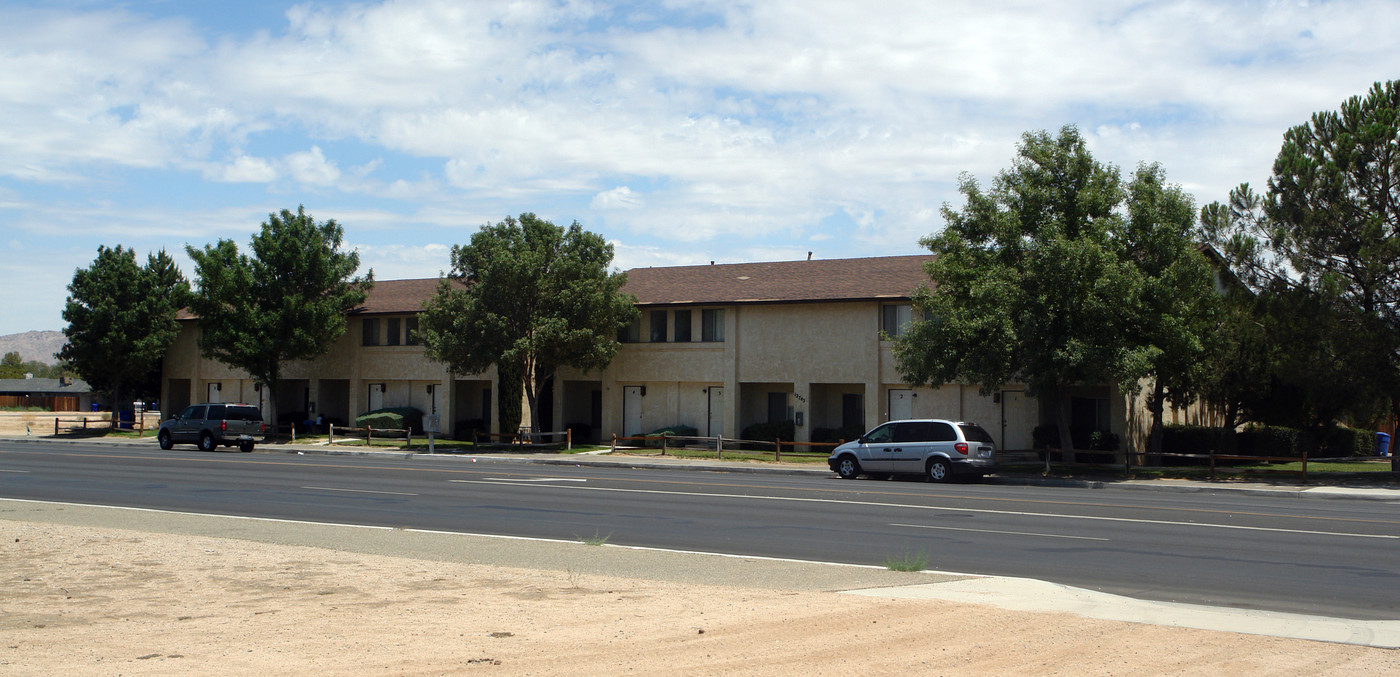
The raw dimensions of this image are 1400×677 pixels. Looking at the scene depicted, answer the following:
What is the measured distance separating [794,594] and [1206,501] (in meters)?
15.7

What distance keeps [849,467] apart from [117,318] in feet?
126

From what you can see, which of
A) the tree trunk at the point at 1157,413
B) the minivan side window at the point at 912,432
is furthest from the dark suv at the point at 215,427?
the tree trunk at the point at 1157,413

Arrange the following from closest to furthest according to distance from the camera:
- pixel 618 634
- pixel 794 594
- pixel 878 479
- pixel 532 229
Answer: pixel 618 634
pixel 794 594
pixel 878 479
pixel 532 229

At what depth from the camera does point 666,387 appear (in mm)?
42375

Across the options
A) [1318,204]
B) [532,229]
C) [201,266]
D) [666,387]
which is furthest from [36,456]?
[1318,204]

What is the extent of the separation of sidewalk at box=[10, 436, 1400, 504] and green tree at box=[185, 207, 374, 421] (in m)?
4.35

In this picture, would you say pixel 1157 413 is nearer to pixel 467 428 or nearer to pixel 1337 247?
pixel 1337 247

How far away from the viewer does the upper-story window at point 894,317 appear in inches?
1457

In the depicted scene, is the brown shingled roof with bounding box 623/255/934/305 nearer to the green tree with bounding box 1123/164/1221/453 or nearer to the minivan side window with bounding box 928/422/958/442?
the green tree with bounding box 1123/164/1221/453

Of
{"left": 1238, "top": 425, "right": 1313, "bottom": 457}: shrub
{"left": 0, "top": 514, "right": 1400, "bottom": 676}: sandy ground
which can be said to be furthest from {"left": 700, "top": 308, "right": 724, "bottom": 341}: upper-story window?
{"left": 0, "top": 514, "right": 1400, "bottom": 676}: sandy ground

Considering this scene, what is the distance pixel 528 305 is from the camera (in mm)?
39562

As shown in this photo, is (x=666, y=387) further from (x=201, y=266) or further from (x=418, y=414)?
(x=201, y=266)

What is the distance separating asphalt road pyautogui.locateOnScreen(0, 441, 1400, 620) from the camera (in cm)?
1184

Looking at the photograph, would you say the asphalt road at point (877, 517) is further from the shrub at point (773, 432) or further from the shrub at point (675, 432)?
the shrub at point (675, 432)
